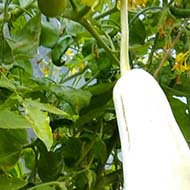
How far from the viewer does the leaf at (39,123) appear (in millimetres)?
449

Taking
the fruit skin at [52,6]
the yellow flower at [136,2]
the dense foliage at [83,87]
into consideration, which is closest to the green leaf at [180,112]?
the dense foliage at [83,87]

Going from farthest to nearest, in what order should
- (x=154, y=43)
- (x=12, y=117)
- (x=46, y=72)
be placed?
(x=46, y=72)
(x=154, y=43)
(x=12, y=117)

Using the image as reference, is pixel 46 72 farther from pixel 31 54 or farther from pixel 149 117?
pixel 149 117

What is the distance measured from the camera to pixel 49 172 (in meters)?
0.68

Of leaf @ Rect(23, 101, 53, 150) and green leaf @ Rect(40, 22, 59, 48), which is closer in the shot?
leaf @ Rect(23, 101, 53, 150)

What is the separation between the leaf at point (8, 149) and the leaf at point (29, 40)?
0.08 m

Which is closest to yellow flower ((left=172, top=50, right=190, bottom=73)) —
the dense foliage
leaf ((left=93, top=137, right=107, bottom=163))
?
the dense foliage

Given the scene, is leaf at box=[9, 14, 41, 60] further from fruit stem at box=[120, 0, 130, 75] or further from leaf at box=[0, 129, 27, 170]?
fruit stem at box=[120, 0, 130, 75]

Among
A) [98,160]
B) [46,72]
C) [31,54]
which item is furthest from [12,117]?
[46,72]

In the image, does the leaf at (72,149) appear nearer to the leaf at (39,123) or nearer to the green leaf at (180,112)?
the green leaf at (180,112)

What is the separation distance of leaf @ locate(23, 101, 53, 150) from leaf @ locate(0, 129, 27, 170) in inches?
5.8

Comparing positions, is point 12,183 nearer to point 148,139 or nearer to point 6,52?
point 6,52

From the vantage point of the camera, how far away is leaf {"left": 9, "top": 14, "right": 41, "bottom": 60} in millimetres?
606

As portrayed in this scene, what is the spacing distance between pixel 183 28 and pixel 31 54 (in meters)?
0.16
